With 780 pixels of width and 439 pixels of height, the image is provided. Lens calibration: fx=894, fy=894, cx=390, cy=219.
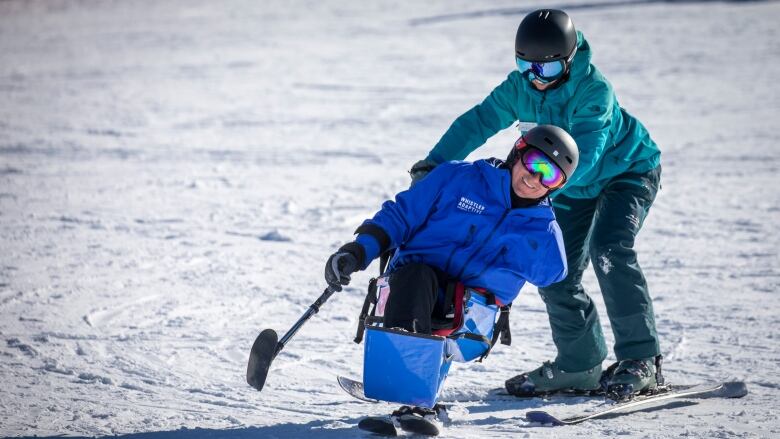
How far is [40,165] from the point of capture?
986 cm

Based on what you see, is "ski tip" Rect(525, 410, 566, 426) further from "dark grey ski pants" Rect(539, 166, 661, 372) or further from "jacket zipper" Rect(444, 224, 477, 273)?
"jacket zipper" Rect(444, 224, 477, 273)

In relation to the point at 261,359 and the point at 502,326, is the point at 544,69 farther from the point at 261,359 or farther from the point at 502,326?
the point at 261,359

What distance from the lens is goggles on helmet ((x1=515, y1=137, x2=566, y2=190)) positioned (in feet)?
12.5

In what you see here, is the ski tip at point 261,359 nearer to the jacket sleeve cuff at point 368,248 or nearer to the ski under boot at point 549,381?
the jacket sleeve cuff at point 368,248

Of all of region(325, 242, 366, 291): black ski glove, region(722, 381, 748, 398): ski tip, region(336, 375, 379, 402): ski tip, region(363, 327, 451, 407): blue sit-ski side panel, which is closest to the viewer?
region(363, 327, 451, 407): blue sit-ski side panel

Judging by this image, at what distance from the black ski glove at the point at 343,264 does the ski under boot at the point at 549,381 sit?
144cm

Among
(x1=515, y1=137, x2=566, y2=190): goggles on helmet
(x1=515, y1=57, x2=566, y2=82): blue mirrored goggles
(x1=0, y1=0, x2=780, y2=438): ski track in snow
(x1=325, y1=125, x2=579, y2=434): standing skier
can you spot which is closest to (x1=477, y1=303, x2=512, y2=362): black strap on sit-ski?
(x1=325, y1=125, x2=579, y2=434): standing skier

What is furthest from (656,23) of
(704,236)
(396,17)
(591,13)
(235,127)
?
(704,236)

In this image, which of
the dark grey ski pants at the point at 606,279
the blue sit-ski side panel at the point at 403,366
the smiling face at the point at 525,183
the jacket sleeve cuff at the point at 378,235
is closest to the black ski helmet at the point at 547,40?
the smiling face at the point at 525,183

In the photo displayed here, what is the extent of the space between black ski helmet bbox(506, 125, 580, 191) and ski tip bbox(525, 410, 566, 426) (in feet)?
→ 3.76

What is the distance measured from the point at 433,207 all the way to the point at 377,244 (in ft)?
1.02

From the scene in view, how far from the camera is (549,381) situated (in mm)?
4773

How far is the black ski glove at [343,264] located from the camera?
3.69 meters

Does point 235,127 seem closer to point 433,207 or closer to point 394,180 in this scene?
point 394,180
